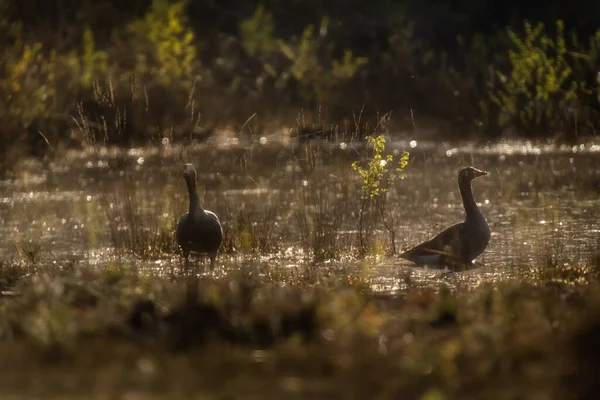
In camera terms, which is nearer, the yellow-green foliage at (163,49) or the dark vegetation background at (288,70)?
the dark vegetation background at (288,70)

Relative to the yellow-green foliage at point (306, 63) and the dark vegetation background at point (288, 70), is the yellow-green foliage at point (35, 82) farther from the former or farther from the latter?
the yellow-green foliage at point (306, 63)

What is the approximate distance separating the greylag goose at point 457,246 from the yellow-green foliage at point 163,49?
21.5 meters

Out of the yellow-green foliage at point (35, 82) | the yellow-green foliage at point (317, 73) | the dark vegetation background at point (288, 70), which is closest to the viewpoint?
the yellow-green foliage at point (35, 82)

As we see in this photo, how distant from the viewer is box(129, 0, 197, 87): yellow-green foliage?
35344mm

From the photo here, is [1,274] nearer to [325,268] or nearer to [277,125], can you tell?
[325,268]

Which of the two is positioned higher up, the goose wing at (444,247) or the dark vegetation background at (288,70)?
the dark vegetation background at (288,70)

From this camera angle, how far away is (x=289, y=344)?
716 centimetres

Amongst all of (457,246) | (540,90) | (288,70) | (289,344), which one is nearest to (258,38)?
(288,70)

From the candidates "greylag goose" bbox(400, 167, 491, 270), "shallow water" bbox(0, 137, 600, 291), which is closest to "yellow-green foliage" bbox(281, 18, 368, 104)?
"shallow water" bbox(0, 137, 600, 291)

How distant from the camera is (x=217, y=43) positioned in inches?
1871

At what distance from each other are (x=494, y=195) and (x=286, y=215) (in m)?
4.20

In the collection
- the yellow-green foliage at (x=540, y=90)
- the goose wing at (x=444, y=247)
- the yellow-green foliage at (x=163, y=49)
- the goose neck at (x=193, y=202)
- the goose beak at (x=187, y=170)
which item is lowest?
the goose wing at (x=444, y=247)

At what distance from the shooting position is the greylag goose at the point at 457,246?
12.8m

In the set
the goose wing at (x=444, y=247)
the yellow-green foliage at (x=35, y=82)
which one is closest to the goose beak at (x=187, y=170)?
the goose wing at (x=444, y=247)
